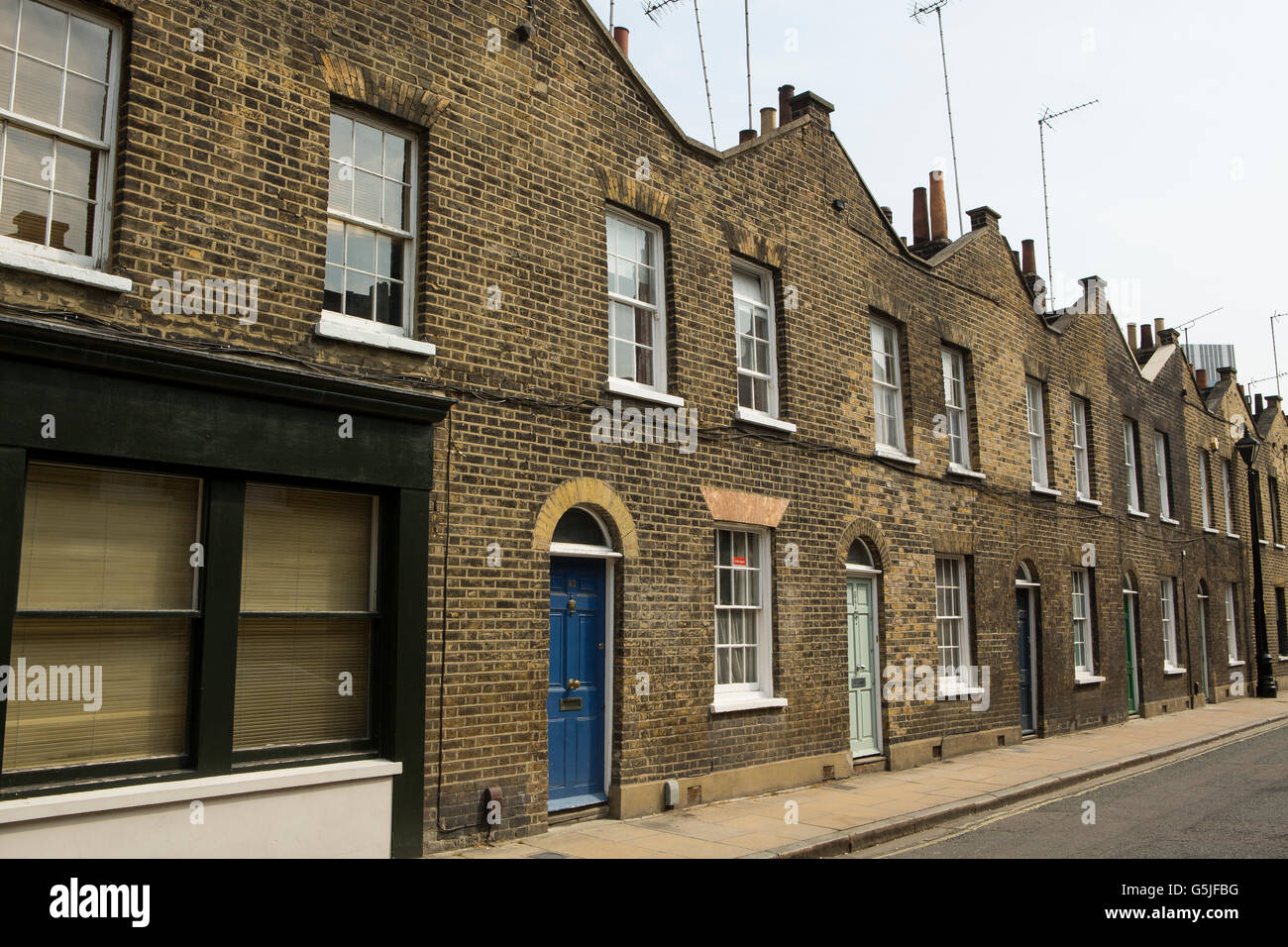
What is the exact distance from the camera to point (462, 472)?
341 inches

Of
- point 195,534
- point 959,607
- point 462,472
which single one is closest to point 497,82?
point 462,472

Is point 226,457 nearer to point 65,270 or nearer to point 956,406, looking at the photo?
point 65,270

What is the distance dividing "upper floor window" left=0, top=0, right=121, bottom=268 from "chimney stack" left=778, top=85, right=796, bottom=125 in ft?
31.1

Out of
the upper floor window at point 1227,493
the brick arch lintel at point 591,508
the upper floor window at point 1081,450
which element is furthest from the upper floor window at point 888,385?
the upper floor window at point 1227,493

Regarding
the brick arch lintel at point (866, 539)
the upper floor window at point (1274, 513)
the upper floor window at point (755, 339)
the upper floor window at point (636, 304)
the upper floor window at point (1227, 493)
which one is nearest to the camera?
the upper floor window at point (636, 304)

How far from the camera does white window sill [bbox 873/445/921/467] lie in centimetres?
1397

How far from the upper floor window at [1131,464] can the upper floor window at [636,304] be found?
14.8 metres

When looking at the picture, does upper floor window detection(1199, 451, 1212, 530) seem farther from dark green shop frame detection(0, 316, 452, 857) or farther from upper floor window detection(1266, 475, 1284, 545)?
dark green shop frame detection(0, 316, 452, 857)

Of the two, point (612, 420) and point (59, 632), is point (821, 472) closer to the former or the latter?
point (612, 420)

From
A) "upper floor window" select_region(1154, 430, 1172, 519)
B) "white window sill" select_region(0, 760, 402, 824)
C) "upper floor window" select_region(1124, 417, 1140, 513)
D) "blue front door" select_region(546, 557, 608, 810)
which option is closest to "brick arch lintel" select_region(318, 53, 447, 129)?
"blue front door" select_region(546, 557, 608, 810)

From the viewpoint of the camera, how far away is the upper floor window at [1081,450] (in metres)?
19.7

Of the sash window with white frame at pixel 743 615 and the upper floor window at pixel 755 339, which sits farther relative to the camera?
the upper floor window at pixel 755 339

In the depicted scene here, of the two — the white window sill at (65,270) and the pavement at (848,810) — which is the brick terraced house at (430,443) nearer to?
the white window sill at (65,270)

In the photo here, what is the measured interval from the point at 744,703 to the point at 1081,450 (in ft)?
39.4
